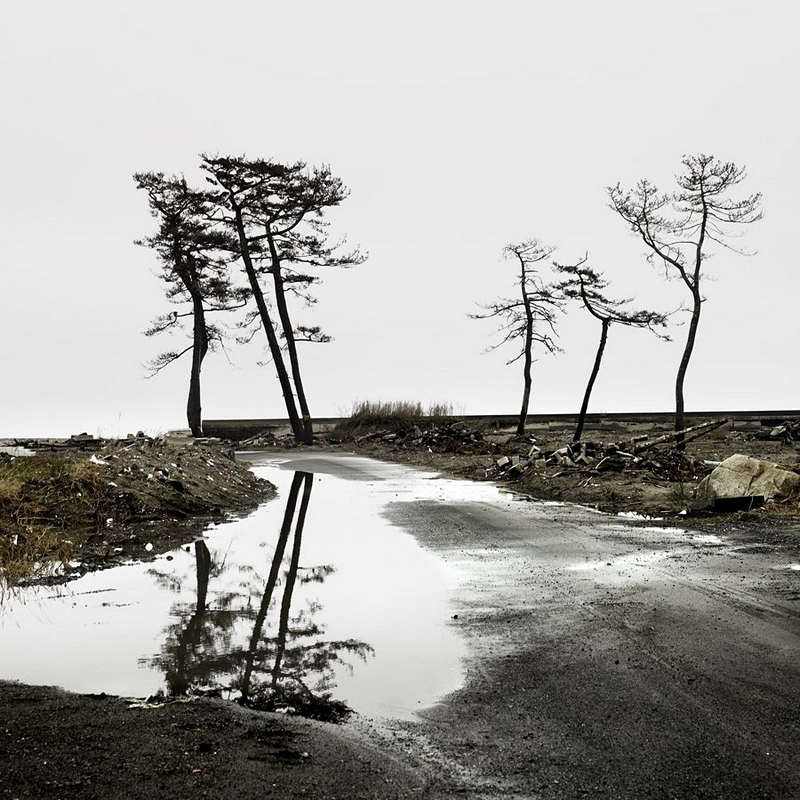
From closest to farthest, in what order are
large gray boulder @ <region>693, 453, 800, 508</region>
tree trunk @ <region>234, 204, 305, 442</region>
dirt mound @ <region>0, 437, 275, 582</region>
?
dirt mound @ <region>0, 437, 275, 582</region>, large gray boulder @ <region>693, 453, 800, 508</region>, tree trunk @ <region>234, 204, 305, 442</region>

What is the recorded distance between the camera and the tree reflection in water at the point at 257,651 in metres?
4.82

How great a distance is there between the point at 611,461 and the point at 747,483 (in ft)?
14.3

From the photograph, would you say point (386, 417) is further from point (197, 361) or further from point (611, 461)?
point (611, 461)

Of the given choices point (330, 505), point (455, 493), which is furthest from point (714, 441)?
point (330, 505)

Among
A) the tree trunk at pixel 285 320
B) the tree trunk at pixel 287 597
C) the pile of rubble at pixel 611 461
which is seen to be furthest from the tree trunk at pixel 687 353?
the tree trunk at pixel 287 597

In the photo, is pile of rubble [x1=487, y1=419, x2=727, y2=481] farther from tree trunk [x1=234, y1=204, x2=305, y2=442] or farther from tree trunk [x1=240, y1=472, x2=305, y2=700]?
tree trunk [x1=234, y1=204, x2=305, y2=442]

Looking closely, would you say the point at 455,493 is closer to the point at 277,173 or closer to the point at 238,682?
the point at 238,682

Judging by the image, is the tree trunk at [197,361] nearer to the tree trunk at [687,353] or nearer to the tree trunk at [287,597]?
the tree trunk at [687,353]

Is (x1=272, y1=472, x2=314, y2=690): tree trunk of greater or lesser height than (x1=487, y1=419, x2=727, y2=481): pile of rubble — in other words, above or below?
below

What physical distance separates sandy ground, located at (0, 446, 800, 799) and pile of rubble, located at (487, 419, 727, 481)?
9.46m

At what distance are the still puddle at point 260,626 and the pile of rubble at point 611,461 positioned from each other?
7.59m

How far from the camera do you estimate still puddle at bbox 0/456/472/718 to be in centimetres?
501

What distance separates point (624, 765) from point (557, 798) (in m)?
0.48

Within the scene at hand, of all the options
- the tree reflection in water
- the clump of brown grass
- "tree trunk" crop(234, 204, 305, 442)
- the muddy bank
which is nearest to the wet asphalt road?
the muddy bank
